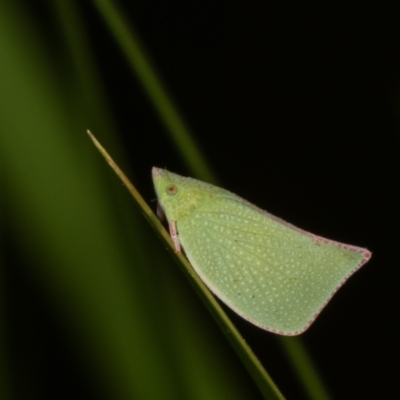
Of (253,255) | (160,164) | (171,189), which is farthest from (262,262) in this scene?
(160,164)

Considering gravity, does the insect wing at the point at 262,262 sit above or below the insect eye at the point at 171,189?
below

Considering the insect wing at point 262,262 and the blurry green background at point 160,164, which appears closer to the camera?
the blurry green background at point 160,164

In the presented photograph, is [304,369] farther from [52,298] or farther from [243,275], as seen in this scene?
[52,298]

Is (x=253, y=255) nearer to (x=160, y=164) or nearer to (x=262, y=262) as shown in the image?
(x=262, y=262)

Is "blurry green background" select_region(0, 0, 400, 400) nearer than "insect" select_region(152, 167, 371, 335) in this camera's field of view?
Yes
